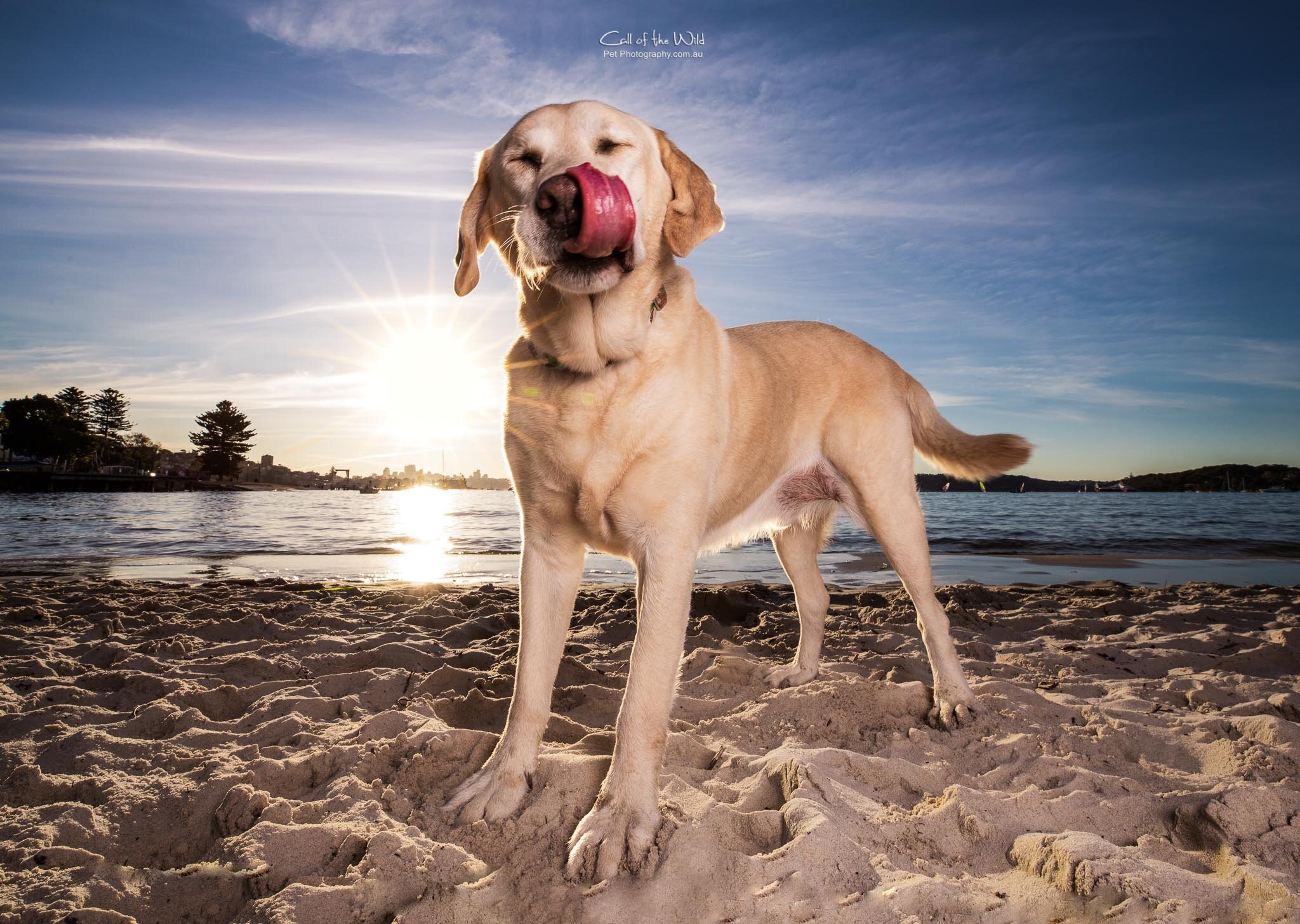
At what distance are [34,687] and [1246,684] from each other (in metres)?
5.66

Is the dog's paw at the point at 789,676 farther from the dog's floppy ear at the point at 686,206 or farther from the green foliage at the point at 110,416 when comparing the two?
the green foliage at the point at 110,416

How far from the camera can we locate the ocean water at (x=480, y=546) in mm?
8688

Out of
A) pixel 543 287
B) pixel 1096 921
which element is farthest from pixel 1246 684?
pixel 543 287

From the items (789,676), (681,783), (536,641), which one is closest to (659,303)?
(536,641)

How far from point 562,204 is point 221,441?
296ft

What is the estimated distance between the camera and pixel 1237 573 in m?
8.71

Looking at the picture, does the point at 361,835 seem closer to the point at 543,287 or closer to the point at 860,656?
the point at 543,287

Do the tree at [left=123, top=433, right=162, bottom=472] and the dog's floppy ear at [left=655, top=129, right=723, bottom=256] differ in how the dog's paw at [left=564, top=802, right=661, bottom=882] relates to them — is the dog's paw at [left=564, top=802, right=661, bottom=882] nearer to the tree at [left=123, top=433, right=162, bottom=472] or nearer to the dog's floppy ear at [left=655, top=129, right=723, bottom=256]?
the dog's floppy ear at [left=655, top=129, right=723, bottom=256]

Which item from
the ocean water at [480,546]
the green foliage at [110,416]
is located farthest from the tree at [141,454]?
the ocean water at [480,546]

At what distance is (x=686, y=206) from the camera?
2535mm

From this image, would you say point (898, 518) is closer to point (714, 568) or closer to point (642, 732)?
point (642, 732)

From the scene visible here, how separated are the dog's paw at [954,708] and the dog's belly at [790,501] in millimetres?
908

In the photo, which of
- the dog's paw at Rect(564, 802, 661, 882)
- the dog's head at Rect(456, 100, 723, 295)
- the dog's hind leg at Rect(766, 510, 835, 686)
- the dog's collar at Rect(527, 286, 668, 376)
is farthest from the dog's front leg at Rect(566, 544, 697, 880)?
the dog's hind leg at Rect(766, 510, 835, 686)

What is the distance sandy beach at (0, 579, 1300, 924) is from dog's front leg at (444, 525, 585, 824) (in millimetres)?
117
